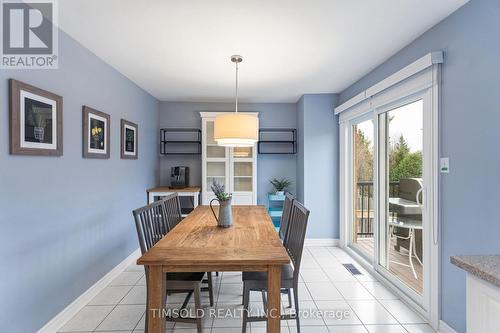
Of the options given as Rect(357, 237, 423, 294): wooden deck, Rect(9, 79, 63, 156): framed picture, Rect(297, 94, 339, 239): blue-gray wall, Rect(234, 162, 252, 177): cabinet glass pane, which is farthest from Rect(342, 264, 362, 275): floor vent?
Rect(9, 79, 63, 156): framed picture

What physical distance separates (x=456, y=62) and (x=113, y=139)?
11.1 feet

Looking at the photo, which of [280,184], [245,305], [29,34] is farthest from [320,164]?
[29,34]

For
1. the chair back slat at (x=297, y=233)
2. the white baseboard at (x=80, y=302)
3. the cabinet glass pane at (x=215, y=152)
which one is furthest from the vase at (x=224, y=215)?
the cabinet glass pane at (x=215, y=152)

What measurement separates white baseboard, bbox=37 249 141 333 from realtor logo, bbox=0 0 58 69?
6.33ft

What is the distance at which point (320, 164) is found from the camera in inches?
162

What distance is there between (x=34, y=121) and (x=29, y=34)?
67cm

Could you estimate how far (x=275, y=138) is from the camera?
4730mm

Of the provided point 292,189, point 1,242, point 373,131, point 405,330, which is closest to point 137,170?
point 1,242

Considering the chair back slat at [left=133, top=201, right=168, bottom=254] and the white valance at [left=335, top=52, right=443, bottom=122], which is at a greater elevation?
the white valance at [left=335, top=52, right=443, bottom=122]

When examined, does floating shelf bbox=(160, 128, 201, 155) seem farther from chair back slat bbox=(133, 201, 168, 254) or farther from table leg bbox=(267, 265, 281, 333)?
table leg bbox=(267, 265, 281, 333)

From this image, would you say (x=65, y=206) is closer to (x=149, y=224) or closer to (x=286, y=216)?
(x=149, y=224)

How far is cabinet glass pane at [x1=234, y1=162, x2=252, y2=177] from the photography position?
4508mm

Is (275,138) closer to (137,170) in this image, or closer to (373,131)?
(373,131)

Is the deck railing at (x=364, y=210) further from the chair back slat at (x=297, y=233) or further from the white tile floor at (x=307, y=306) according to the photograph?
the chair back slat at (x=297, y=233)
